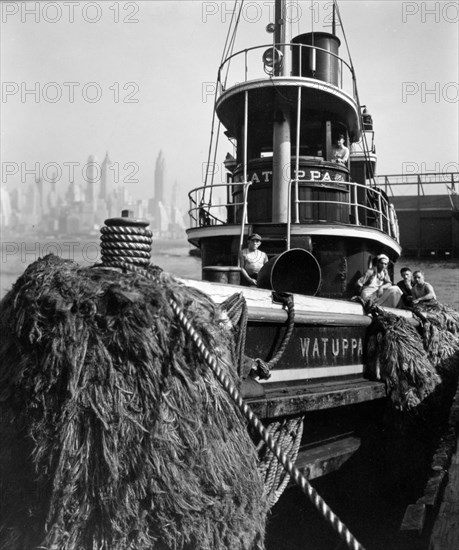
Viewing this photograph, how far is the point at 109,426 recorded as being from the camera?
2344 mm

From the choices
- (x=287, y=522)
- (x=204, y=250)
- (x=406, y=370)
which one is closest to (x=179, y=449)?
(x=287, y=522)

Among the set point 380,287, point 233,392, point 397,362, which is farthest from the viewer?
point 380,287

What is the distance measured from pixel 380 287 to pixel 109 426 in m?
5.21

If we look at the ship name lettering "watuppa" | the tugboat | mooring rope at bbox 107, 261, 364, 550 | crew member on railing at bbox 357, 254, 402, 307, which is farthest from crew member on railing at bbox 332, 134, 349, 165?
mooring rope at bbox 107, 261, 364, 550

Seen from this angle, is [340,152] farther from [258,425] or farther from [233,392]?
[258,425]

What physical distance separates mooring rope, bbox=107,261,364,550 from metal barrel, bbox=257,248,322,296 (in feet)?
9.54

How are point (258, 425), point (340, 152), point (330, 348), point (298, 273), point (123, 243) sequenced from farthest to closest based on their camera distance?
point (340, 152) → point (298, 273) → point (330, 348) → point (123, 243) → point (258, 425)

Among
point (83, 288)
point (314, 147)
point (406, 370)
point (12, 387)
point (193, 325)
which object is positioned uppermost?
point (314, 147)

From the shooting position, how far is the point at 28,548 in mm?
2369

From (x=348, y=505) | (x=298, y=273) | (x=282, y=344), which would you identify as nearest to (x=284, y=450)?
(x=282, y=344)

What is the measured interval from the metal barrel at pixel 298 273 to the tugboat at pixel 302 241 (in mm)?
11

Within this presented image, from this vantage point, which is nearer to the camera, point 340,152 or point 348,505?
point 348,505

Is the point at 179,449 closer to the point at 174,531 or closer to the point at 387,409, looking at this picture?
the point at 174,531

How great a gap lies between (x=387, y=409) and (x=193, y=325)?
3.60m
